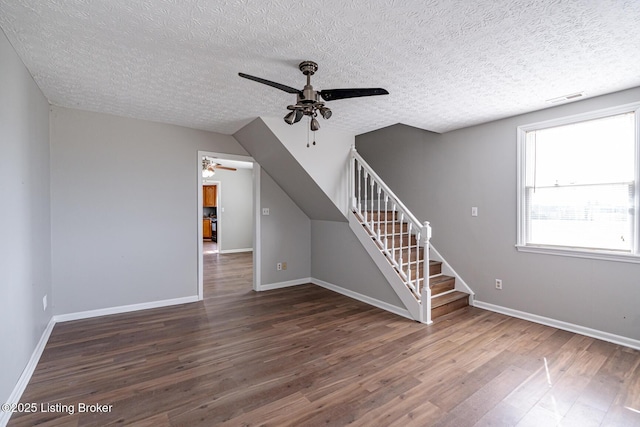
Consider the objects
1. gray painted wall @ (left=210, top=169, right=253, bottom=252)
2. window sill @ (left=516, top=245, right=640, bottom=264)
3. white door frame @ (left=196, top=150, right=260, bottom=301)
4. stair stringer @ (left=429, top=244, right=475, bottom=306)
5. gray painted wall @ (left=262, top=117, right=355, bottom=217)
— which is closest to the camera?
window sill @ (left=516, top=245, right=640, bottom=264)

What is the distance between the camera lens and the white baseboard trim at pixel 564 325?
280 cm

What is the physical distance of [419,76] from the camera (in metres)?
2.52

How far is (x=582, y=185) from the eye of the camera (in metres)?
3.10

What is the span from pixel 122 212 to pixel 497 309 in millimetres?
4711

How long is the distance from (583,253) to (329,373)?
278 cm

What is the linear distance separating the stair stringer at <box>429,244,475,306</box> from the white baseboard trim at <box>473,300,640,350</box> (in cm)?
14

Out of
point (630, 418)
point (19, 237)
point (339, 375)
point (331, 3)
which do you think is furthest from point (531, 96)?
point (19, 237)

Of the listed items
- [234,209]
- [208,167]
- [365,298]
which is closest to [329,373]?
[365,298]

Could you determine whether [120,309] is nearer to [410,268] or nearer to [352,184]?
[352,184]

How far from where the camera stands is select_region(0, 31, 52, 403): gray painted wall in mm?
1902

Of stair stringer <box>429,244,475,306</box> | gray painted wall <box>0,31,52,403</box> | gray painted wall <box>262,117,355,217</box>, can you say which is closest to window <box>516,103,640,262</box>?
stair stringer <box>429,244,475,306</box>

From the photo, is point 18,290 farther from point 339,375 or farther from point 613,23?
point 613,23

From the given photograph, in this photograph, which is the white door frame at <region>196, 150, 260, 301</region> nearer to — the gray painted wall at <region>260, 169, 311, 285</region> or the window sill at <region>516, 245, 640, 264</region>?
the gray painted wall at <region>260, 169, 311, 285</region>

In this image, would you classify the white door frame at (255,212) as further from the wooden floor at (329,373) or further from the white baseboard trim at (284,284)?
the wooden floor at (329,373)
